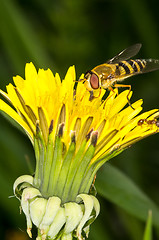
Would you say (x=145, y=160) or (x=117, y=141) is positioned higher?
(x=117, y=141)

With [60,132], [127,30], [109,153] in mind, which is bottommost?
[109,153]

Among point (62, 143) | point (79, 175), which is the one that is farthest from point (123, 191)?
point (62, 143)

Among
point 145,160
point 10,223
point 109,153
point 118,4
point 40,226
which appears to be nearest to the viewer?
point 40,226

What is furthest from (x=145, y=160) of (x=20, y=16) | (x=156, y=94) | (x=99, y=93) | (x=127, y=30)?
(x=99, y=93)

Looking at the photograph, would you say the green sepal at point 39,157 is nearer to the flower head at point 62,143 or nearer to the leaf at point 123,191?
the flower head at point 62,143

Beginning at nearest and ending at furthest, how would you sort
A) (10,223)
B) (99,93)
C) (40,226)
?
(40,226) < (99,93) < (10,223)

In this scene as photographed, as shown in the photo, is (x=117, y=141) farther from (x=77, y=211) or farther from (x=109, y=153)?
(x=77, y=211)

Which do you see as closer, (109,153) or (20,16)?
(109,153)

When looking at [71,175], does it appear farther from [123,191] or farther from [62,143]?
[123,191]
